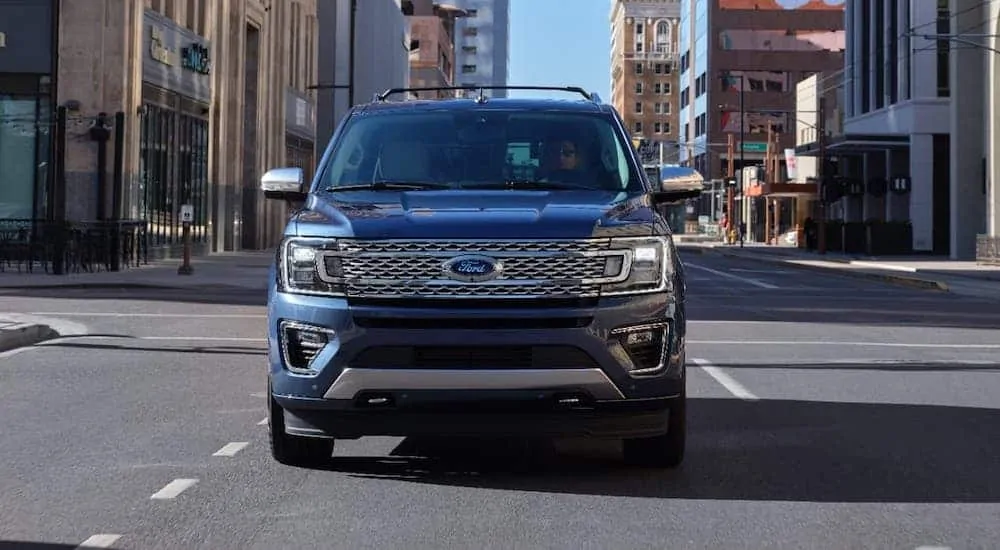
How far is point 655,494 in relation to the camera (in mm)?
Answer: 7020

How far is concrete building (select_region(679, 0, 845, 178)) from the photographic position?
129375 mm

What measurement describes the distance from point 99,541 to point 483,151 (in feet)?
11.3

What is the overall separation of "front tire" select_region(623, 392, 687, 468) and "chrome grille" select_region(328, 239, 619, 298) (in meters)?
0.92

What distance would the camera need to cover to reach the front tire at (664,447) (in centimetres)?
733

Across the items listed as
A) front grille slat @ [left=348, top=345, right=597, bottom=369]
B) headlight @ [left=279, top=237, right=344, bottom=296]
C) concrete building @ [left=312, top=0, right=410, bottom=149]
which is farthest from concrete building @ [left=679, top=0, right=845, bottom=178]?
front grille slat @ [left=348, top=345, right=597, bottom=369]

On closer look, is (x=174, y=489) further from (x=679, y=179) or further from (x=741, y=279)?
(x=741, y=279)

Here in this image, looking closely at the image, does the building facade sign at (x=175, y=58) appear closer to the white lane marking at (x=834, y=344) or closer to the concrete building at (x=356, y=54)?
the concrete building at (x=356, y=54)

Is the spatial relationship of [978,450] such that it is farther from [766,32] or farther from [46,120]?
[766,32]

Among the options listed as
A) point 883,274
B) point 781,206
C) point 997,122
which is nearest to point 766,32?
point 781,206

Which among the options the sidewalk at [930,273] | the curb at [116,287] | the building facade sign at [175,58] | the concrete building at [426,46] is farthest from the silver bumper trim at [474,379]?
the concrete building at [426,46]

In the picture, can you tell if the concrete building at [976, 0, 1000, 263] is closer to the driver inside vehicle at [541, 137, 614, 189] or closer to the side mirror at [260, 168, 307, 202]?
the driver inside vehicle at [541, 137, 614, 189]

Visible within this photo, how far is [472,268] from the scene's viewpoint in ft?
22.4

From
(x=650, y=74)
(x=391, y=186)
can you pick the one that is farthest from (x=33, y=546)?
(x=650, y=74)

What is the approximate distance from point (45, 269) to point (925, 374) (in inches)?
848
